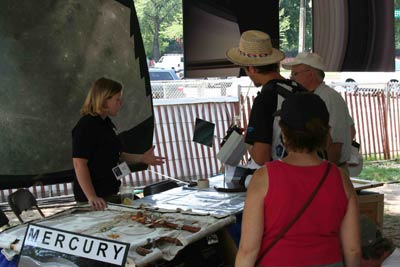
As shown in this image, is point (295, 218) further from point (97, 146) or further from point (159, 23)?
point (159, 23)

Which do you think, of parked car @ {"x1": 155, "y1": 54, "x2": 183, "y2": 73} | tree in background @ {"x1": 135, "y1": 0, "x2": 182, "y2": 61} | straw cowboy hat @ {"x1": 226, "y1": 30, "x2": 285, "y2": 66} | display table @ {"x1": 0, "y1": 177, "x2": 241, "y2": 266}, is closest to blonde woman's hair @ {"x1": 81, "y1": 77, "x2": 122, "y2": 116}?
display table @ {"x1": 0, "y1": 177, "x2": 241, "y2": 266}

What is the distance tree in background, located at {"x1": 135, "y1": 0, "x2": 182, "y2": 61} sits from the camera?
2129 centimetres

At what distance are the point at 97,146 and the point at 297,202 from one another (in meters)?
1.68

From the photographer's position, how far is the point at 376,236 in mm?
2699

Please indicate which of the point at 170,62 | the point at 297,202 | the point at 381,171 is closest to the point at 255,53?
the point at 297,202

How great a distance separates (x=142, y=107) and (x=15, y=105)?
1.24 meters

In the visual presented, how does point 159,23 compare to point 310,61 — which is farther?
point 159,23

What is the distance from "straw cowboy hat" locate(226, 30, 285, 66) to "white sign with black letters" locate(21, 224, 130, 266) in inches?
56.0

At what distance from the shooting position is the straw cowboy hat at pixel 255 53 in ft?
10.6

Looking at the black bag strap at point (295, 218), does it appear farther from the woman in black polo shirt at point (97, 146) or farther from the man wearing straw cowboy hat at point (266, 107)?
the woman in black polo shirt at point (97, 146)

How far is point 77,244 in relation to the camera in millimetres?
2229

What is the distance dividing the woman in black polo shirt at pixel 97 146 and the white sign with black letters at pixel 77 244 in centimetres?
82

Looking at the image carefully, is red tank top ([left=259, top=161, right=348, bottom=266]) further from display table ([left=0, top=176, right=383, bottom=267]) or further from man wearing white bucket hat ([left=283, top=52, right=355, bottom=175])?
man wearing white bucket hat ([left=283, top=52, right=355, bottom=175])

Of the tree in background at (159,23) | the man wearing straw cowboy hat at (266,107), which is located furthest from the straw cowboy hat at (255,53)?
the tree in background at (159,23)
